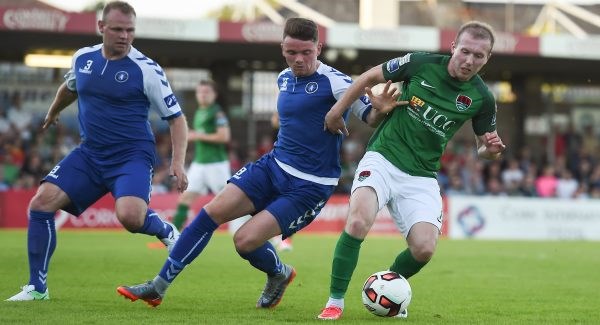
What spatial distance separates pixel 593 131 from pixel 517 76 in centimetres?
290

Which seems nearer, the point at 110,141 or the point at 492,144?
the point at 492,144

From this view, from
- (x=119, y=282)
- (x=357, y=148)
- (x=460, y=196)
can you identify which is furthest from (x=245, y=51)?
(x=119, y=282)

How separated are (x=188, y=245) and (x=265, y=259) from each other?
0.68 metres

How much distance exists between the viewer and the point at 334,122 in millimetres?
7773

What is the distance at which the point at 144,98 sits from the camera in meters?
8.52

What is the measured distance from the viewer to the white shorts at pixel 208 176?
16688mm

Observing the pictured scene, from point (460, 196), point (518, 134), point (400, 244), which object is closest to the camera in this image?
point (400, 244)

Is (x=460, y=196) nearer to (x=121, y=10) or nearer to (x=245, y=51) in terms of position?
Result: (x=245, y=51)

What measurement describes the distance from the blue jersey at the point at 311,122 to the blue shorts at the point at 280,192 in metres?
0.07

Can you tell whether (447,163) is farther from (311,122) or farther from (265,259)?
(311,122)

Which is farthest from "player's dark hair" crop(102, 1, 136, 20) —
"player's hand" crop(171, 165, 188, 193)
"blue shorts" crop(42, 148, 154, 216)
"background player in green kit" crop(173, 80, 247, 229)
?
"background player in green kit" crop(173, 80, 247, 229)

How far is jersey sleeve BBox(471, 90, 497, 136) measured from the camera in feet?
26.8

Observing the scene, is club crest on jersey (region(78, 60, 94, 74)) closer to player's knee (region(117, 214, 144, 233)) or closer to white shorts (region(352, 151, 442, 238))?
player's knee (region(117, 214, 144, 233))

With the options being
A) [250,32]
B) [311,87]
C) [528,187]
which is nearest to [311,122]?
[311,87]
